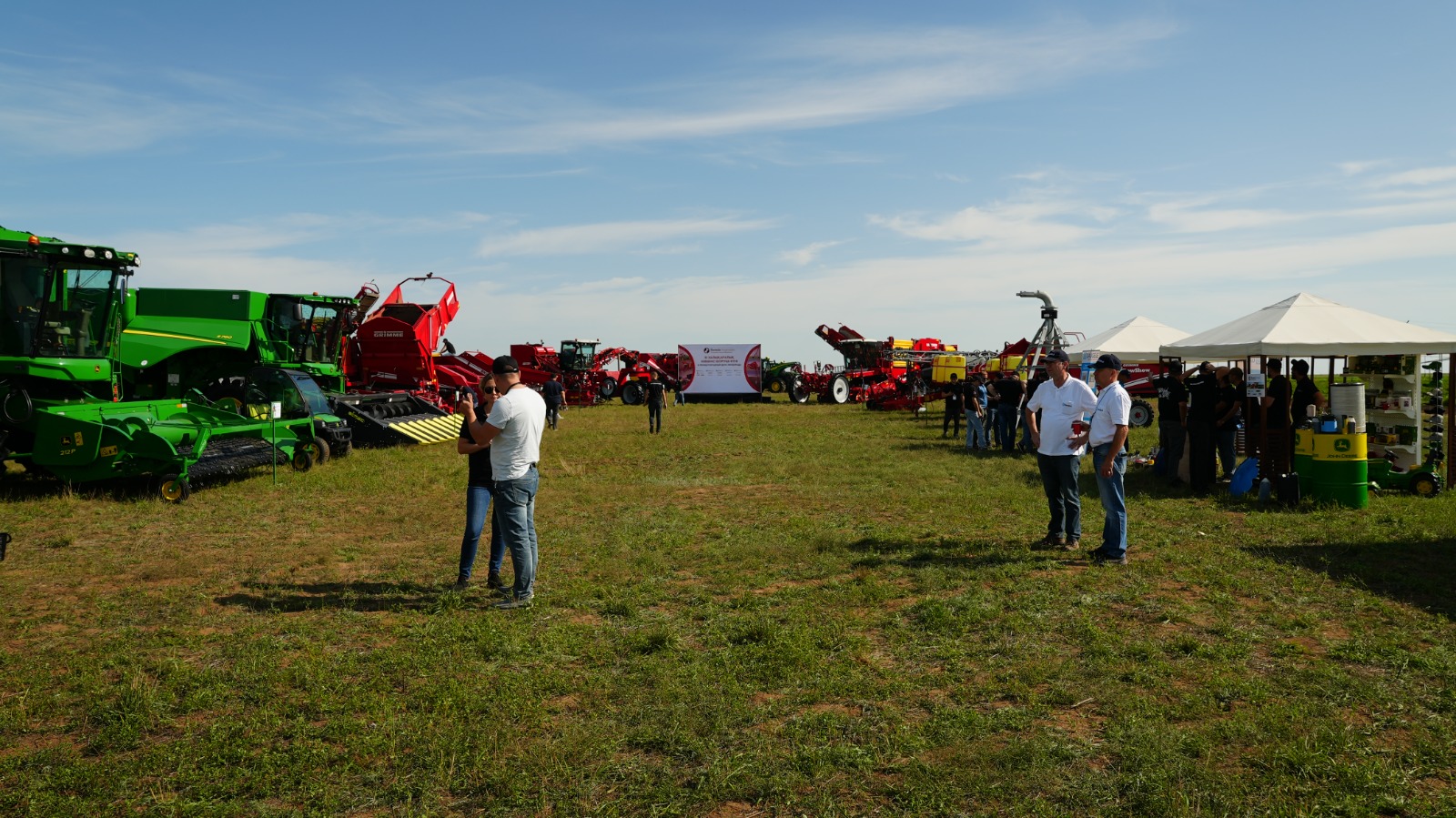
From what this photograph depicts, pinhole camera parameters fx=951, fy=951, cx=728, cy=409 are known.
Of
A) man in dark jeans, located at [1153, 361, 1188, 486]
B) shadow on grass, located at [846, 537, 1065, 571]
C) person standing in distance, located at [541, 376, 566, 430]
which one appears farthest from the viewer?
person standing in distance, located at [541, 376, 566, 430]

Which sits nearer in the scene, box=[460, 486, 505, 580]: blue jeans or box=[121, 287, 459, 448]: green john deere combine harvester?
box=[460, 486, 505, 580]: blue jeans

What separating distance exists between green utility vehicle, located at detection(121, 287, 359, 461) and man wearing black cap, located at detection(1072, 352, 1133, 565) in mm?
11348

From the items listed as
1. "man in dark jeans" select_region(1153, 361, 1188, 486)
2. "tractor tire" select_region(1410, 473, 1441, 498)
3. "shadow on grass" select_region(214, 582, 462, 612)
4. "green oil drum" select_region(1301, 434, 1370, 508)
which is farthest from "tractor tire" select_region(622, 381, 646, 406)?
"shadow on grass" select_region(214, 582, 462, 612)

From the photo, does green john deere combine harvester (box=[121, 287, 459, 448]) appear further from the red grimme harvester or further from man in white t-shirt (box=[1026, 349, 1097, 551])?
the red grimme harvester

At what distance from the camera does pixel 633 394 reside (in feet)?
119

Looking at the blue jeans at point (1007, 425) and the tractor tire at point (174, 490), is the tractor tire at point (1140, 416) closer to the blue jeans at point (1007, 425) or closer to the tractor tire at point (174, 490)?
the blue jeans at point (1007, 425)

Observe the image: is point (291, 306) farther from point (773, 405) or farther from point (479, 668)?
point (773, 405)

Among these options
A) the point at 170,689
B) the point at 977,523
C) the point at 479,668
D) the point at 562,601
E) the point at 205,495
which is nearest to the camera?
the point at 170,689

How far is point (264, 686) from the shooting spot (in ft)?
15.9

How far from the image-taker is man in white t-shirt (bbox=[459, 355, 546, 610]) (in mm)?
6086

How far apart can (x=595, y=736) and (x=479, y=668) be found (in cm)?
120

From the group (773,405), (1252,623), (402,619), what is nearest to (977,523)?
(1252,623)

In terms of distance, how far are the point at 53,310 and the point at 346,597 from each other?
8172mm

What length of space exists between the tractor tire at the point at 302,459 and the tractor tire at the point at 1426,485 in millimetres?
14419
